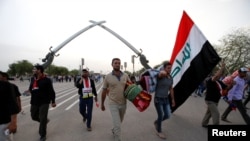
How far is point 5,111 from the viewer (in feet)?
11.5

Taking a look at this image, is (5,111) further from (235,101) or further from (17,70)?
(17,70)

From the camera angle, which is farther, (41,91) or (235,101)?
(235,101)

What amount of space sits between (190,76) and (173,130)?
7.14 ft

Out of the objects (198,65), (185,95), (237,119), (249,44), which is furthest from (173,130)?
(249,44)

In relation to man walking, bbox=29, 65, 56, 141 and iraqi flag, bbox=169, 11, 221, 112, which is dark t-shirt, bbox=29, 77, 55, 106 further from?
iraqi flag, bbox=169, 11, 221, 112

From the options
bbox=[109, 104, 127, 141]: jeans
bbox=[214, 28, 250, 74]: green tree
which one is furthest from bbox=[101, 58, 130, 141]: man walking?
bbox=[214, 28, 250, 74]: green tree

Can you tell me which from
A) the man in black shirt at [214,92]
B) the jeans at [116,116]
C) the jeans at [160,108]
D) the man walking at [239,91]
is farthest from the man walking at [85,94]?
the man walking at [239,91]

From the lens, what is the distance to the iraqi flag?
7.72m

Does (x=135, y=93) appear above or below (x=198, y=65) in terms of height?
below

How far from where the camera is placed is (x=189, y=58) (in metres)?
7.98

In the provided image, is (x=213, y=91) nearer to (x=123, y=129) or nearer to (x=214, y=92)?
(x=214, y=92)

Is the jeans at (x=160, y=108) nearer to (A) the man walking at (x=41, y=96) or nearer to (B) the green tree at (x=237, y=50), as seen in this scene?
(A) the man walking at (x=41, y=96)

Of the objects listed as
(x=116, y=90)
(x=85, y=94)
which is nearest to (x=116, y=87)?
(x=116, y=90)

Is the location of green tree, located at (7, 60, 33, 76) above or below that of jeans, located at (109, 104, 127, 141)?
above
